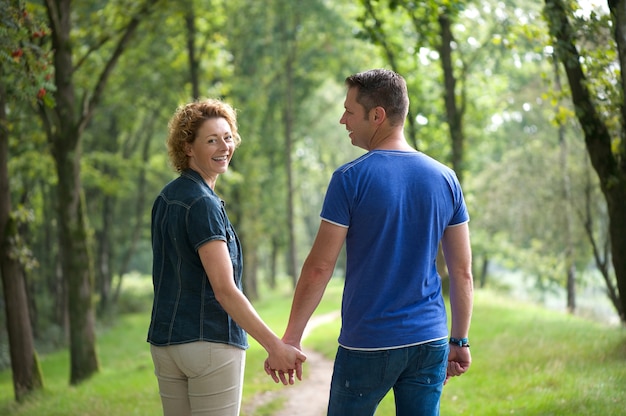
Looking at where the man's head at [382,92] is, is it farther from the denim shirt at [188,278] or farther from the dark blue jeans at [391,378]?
the dark blue jeans at [391,378]

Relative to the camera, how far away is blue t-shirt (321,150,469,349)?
343 cm

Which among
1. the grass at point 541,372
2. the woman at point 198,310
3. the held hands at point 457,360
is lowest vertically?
the grass at point 541,372

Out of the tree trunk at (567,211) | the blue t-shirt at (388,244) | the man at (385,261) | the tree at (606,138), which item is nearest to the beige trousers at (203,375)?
the man at (385,261)

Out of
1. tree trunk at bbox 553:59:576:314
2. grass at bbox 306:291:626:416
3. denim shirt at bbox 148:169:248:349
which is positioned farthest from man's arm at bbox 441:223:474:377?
tree trunk at bbox 553:59:576:314

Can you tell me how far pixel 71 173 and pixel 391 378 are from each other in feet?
32.9

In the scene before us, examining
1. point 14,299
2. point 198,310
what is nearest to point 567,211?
point 14,299

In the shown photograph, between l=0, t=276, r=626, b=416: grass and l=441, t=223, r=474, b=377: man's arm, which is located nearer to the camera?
l=441, t=223, r=474, b=377: man's arm

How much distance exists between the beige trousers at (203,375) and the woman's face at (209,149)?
84cm

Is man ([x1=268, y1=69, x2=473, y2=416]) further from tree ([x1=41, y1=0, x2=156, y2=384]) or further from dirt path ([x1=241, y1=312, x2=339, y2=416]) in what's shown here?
tree ([x1=41, y1=0, x2=156, y2=384])

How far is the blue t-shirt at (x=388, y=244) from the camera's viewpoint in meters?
3.43

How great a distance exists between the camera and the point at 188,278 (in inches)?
141

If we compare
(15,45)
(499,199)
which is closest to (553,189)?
(499,199)

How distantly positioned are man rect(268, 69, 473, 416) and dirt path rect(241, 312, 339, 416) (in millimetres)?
5327

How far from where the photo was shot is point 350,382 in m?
3.49
